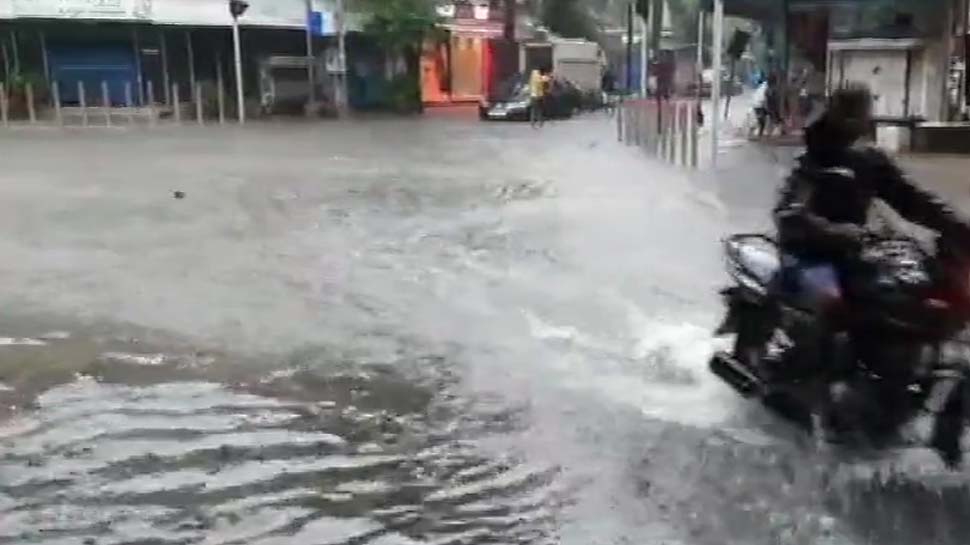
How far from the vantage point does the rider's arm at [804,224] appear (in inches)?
211

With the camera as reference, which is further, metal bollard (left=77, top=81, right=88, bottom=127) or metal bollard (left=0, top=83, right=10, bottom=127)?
metal bollard (left=77, top=81, right=88, bottom=127)

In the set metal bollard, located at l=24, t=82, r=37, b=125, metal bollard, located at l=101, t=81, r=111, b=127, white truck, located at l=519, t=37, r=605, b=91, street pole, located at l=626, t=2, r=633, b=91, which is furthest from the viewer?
white truck, located at l=519, t=37, r=605, b=91

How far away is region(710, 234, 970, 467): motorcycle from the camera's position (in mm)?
5184

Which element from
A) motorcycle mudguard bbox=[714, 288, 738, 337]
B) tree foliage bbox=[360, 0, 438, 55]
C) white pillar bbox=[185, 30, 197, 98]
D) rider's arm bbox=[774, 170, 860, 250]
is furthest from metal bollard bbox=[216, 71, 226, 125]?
rider's arm bbox=[774, 170, 860, 250]

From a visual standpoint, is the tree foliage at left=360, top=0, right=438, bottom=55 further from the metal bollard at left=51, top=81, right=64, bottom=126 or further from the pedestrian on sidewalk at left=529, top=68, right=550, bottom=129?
the metal bollard at left=51, top=81, right=64, bottom=126

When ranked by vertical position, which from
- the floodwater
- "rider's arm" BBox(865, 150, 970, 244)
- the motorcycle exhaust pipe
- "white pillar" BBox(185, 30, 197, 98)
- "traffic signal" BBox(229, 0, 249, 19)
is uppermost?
"traffic signal" BBox(229, 0, 249, 19)

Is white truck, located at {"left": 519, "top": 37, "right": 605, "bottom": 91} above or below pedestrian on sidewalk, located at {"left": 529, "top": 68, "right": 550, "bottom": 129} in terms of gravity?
above

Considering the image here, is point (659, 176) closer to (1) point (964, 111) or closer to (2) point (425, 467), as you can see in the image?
(1) point (964, 111)

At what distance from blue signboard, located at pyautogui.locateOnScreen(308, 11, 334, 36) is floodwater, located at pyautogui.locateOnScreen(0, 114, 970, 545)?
2638 cm

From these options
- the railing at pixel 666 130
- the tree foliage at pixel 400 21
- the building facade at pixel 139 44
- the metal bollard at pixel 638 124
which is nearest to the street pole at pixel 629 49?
the tree foliage at pixel 400 21

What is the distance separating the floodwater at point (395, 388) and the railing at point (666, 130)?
239 inches

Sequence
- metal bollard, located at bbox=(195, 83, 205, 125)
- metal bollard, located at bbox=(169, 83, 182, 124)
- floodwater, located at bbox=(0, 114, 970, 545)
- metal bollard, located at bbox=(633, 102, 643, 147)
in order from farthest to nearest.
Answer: metal bollard, located at bbox=(169, 83, 182, 124) < metal bollard, located at bbox=(195, 83, 205, 125) < metal bollard, located at bbox=(633, 102, 643, 147) < floodwater, located at bbox=(0, 114, 970, 545)

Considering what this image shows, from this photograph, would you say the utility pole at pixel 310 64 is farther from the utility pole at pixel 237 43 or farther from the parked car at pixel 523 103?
the parked car at pixel 523 103

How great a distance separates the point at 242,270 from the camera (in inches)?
422
